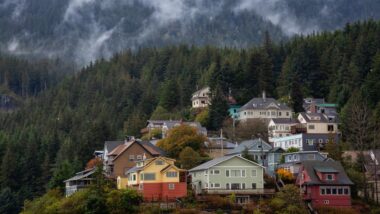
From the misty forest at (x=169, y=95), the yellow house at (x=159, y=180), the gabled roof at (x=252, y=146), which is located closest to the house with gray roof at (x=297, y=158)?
the gabled roof at (x=252, y=146)

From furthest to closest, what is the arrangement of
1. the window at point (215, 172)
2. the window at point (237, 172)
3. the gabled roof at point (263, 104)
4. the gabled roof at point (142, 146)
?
the gabled roof at point (263, 104) → the gabled roof at point (142, 146) → the window at point (237, 172) → the window at point (215, 172)

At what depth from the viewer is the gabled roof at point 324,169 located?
74.3 meters

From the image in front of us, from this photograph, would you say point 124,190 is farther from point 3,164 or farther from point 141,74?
point 141,74

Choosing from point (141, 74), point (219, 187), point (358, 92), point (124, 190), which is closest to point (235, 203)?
point (219, 187)

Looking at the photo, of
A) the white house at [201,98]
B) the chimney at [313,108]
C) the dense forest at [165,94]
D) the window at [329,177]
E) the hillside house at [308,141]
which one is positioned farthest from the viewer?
the white house at [201,98]

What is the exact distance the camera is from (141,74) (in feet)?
624

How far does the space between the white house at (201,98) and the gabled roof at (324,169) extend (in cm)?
5583

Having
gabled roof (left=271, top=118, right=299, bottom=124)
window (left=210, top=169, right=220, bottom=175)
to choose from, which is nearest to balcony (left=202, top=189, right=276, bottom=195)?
window (left=210, top=169, right=220, bottom=175)

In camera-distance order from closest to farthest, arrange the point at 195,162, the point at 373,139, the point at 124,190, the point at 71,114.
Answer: the point at 124,190 < the point at 195,162 < the point at 373,139 < the point at 71,114

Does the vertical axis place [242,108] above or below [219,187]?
above

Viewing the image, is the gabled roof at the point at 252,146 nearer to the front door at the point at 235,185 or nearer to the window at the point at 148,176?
the front door at the point at 235,185

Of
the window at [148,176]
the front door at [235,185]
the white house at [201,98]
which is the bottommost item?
the front door at [235,185]

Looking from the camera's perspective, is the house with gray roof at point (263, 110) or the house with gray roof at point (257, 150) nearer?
the house with gray roof at point (257, 150)

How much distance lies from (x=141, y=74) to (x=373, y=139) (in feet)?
347
